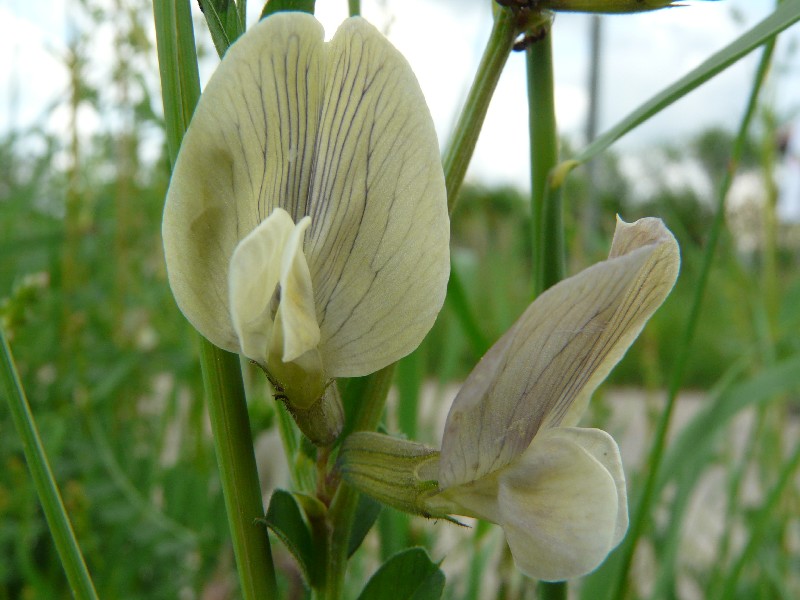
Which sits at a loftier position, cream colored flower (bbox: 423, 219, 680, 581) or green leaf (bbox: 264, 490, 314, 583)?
cream colored flower (bbox: 423, 219, 680, 581)

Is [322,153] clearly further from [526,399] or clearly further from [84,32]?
[84,32]

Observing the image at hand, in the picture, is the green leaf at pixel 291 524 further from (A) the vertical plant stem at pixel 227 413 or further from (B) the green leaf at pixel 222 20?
(B) the green leaf at pixel 222 20

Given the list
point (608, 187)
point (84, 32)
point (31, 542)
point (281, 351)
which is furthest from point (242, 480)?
point (608, 187)

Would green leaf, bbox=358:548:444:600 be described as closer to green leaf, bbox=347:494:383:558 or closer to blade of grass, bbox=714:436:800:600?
green leaf, bbox=347:494:383:558

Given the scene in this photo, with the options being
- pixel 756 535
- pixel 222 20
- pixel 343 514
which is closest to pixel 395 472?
pixel 343 514

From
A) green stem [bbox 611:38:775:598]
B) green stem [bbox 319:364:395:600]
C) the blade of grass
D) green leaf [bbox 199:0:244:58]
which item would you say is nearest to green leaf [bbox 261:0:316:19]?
green leaf [bbox 199:0:244:58]

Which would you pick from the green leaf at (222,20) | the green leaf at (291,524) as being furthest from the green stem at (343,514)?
the green leaf at (222,20)
